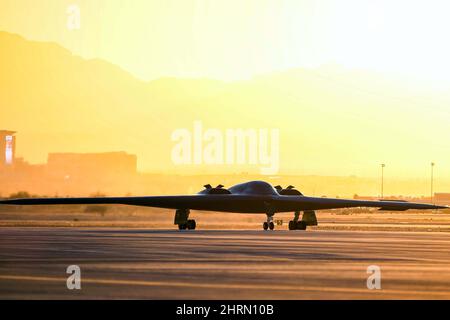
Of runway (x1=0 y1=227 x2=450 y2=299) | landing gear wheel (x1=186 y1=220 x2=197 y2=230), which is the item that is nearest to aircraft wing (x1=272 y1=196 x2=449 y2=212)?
landing gear wheel (x1=186 y1=220 x2=197 y2=230)

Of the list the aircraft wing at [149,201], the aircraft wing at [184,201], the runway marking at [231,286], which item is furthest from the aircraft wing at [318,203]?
the runway marking at [231,286]

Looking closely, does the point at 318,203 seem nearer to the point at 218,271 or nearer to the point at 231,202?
the point at 231,202

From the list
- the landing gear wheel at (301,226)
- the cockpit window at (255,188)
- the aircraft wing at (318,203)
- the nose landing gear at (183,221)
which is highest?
the cockpit window at (255,188)

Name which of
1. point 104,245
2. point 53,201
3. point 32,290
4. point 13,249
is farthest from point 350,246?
point 53,201

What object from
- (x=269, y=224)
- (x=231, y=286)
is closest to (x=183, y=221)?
(x=269, y=224)

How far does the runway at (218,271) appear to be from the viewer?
714 inches

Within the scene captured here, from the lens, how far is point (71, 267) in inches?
912

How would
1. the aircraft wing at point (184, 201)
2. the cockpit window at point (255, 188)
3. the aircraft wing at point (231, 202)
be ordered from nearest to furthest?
the aircraft wing at point (184, 201) → the aircraft wing at point (231, 202) → the cockpit window at point (255, 188)

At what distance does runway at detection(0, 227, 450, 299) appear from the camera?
18141mm

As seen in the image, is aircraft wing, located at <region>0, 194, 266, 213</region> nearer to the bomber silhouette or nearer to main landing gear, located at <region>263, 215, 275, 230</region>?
the bomber silhouette

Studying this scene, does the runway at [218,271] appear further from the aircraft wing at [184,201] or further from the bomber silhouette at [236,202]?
the bomber silhouette at [236,202]
